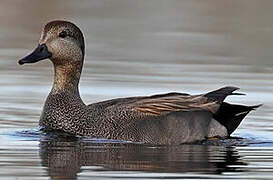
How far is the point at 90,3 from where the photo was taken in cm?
2948

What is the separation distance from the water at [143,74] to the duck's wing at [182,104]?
0.42m

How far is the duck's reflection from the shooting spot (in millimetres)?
11375

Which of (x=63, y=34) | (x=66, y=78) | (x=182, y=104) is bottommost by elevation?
(x=182, y=104)

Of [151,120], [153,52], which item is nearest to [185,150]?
[151,120]

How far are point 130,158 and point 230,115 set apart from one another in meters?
2.09

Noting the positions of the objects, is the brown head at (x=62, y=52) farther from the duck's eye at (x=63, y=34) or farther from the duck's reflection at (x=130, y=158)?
the duck's reflection at (x=130, y=158)

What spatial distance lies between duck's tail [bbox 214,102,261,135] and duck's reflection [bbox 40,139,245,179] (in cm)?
63

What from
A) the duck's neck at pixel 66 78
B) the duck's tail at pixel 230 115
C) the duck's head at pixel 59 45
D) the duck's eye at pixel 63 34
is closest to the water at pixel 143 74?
the duck's tail at pixel 230 115

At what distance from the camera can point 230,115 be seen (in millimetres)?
13820

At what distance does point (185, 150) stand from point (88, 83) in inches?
178

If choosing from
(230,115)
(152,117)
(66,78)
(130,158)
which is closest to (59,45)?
(66,78)

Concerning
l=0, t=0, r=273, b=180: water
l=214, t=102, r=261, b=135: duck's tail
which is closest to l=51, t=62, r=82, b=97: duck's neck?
l=0, t=0, r=273, b=180: water

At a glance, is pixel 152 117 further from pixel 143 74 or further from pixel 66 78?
pixel 143 74

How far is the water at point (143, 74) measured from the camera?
457 inches
